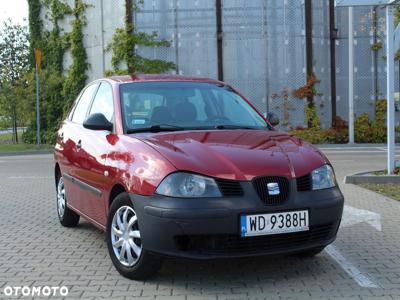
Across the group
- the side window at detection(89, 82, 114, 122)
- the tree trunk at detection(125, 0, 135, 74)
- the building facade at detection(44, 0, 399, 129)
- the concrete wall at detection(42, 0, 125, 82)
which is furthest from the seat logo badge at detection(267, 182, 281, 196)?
the concrete wall at detection(42, 0, 125, 82)

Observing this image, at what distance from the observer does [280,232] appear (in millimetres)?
4234

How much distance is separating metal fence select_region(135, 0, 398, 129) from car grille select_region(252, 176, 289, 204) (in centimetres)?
1885

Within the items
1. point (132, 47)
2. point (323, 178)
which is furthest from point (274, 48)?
point (323, 178)

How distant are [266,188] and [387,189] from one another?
591cm

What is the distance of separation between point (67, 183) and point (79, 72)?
1940 cm

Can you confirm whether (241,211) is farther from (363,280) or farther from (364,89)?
(364,89)

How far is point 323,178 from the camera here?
457 cm

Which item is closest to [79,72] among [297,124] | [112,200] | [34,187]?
[297,124]

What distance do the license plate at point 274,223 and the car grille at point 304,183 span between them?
19 centimetres

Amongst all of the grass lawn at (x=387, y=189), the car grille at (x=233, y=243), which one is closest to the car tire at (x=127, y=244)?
the car grille at (x=233, y=243)

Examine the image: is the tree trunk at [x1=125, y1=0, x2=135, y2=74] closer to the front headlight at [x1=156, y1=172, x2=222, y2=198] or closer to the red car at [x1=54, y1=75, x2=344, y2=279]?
the red car at [x1=54, y1=75, x2=344, y2=279]

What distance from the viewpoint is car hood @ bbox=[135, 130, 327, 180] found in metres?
4.20

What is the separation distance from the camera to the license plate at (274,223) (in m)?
4.12

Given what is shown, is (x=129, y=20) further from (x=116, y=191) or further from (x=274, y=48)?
(x=116, y=191)
